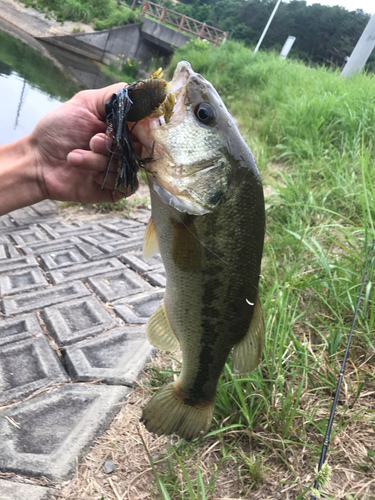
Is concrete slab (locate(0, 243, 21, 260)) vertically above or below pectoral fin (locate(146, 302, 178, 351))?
below

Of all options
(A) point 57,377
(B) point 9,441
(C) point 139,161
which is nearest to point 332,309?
(C) point 139,161

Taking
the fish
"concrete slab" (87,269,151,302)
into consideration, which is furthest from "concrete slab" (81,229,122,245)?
the fish

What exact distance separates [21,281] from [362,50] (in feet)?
32.4

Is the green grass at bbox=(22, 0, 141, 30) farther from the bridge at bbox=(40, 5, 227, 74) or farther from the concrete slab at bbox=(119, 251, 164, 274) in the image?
the concrete slab at bbox=(119, 251, 164, 274)

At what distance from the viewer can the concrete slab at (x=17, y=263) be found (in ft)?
11.9

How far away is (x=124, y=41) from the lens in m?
29.2

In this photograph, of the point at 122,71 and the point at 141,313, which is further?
the point at 122,71

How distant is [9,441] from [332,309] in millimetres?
2112

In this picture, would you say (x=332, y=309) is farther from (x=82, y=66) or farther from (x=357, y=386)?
(x=82, y=66)

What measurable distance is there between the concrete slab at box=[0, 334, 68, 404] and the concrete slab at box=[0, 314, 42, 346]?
64mm

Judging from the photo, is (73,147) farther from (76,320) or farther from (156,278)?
(156,278)

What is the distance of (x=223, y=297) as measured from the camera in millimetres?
1401

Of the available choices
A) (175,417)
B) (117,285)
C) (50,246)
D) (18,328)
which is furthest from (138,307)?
(50,246)

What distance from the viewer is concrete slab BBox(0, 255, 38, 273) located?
3.62 m
